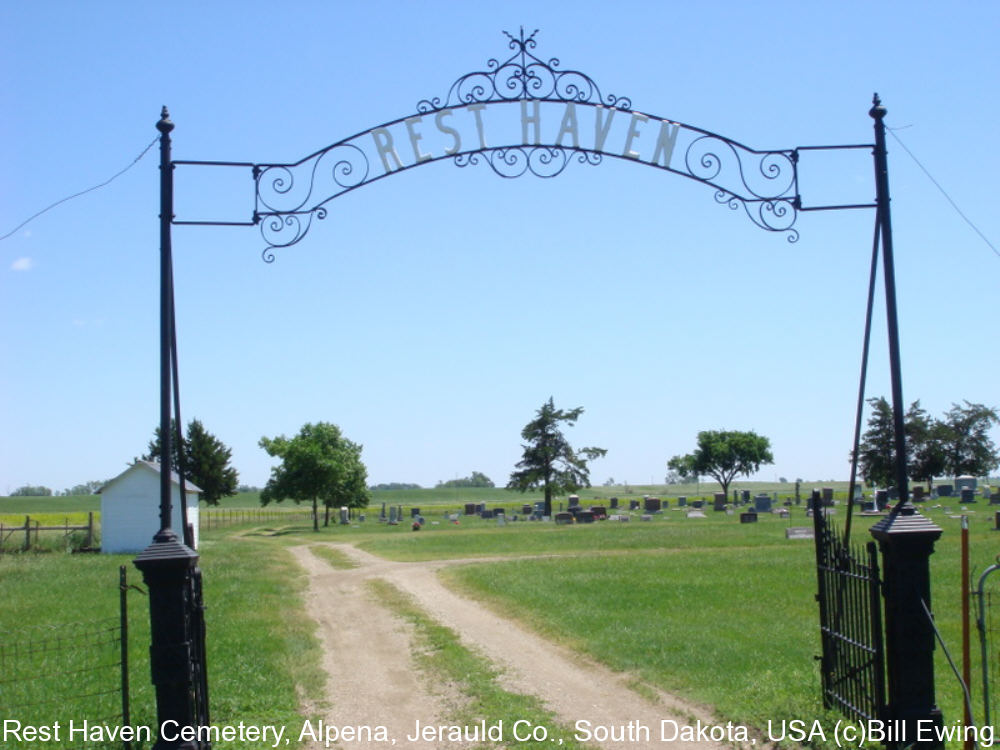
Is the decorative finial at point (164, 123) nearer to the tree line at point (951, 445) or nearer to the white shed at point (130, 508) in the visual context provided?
the white shed at point (130, 508)

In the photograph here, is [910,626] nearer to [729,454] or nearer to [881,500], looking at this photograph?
[881,500]

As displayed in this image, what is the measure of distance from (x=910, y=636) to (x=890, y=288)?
9.13 ft

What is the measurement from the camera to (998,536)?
1257 inches

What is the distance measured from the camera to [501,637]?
14148mm

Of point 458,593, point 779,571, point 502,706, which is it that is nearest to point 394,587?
point 458,593

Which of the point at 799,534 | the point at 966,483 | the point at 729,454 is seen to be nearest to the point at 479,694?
the point at 799,534

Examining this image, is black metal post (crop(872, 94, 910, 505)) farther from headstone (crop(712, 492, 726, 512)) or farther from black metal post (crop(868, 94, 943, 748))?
headstone (crop(712, 492, 726, 512))

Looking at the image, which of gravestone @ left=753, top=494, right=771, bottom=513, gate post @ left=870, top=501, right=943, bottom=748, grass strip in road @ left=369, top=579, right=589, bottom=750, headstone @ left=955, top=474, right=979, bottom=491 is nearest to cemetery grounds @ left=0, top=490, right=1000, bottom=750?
grass strip in road @ left=369, top=579, right=589, bottom=750

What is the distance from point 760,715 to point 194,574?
17.3ft

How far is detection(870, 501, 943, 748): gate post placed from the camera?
279 inches

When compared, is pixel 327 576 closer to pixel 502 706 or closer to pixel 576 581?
pixel 576 581

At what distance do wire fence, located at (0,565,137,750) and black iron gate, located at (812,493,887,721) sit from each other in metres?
6.07

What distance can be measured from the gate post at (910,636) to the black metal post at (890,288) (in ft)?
1.39

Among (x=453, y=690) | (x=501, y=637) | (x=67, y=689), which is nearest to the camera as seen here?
(x=453, y=690)
